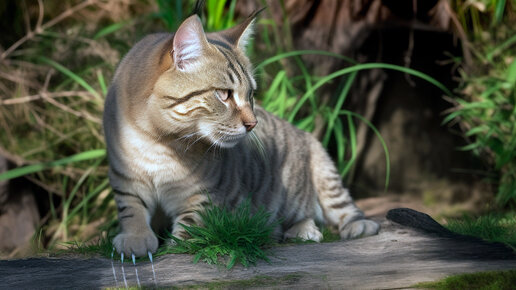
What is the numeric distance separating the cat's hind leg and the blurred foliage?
1938mm

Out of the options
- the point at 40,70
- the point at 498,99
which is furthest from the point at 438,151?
the point at 40,70

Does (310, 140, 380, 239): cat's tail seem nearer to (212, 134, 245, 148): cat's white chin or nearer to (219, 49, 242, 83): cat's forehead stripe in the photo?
(212, 134, 245, 148): cat's white chin

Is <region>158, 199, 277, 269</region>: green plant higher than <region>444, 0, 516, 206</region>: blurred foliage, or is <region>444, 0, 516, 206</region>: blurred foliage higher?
<region>444, 0, 516, 206</region>: blurred foliage

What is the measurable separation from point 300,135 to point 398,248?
4.67ft

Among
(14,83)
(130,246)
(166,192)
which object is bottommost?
(130,246)

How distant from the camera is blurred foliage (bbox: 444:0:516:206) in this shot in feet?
16.1

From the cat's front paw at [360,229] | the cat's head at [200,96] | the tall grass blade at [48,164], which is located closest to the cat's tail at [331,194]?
the cat's front paw at [360,229]

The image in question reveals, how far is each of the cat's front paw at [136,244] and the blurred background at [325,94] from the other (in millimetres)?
1435

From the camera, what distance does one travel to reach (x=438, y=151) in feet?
19.6

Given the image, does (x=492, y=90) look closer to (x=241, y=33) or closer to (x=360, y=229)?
(x=360, y=229)

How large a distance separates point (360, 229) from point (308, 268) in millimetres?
954

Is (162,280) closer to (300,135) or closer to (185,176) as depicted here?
(185,176)

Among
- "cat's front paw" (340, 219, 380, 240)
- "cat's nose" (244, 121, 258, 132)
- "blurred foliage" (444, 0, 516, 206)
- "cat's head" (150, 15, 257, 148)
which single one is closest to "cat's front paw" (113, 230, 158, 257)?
"cat's head" (150, 15, 257, 148)

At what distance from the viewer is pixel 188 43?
9.33ft
